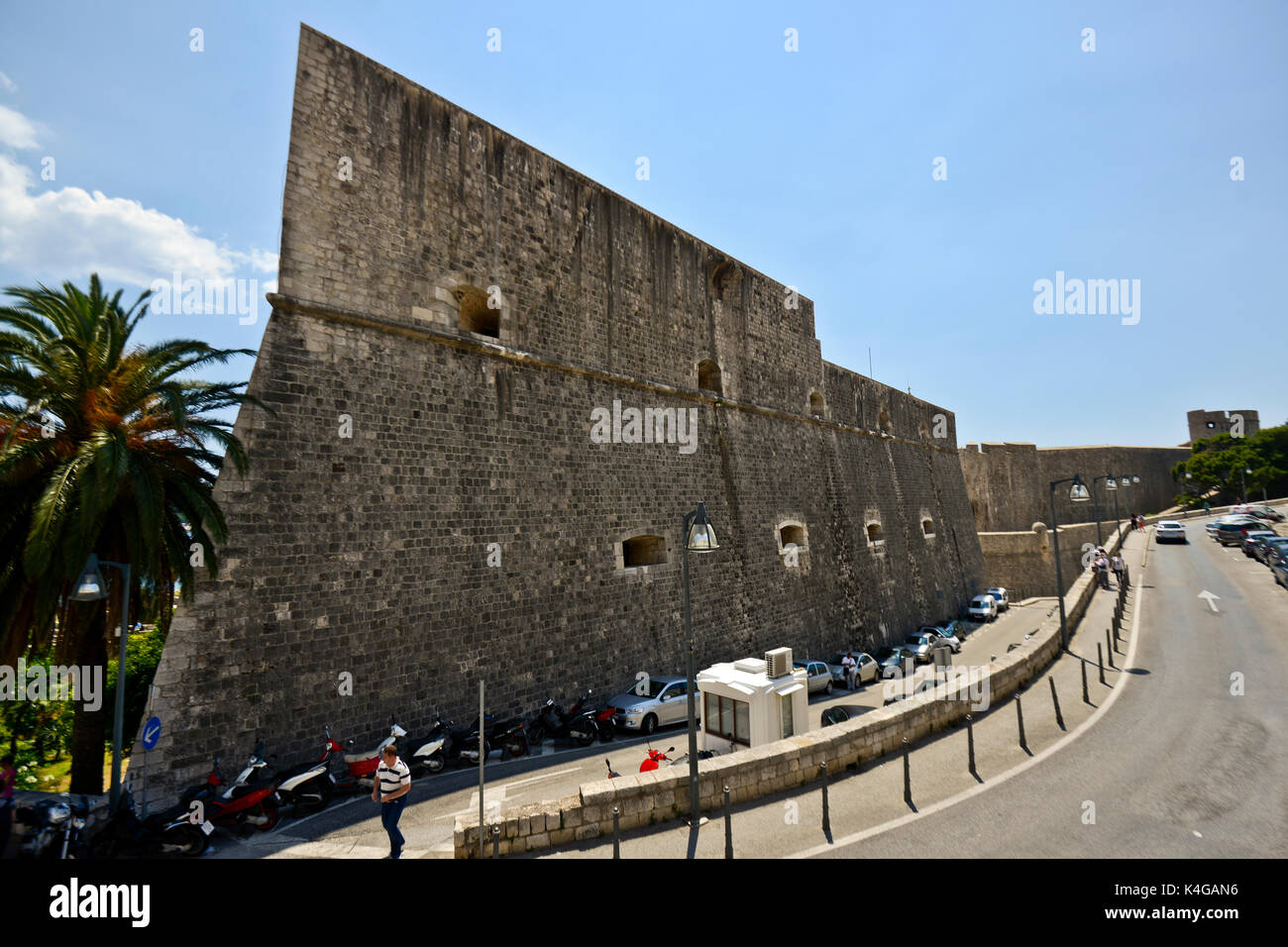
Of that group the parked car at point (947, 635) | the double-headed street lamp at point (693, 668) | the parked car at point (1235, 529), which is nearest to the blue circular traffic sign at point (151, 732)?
the double-headed street lamp at point (693, 668)

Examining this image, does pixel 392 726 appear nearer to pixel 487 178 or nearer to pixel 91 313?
pixel 91 313

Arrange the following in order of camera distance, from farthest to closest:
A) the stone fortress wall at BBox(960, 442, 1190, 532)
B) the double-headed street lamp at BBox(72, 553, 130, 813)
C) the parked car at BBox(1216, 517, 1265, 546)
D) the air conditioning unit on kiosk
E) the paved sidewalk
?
the stone fortress wall at BBox(960, 442, 1190, 532)
the parked car at BBox(1216, 517, 1265, 546)
the air conditioning unit on kiosk
the paved sidewalk
the double-headed street lamp at BBox(72, 553, 130, 813)

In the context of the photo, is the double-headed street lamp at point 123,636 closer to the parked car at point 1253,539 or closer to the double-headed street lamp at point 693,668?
the double-headed street lamp at point 693,668

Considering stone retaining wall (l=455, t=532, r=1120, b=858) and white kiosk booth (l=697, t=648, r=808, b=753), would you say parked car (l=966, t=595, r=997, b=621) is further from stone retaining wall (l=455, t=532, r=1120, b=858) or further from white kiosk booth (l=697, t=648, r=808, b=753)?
white kiosk booth (l=697, t=648, r=808, b=753)

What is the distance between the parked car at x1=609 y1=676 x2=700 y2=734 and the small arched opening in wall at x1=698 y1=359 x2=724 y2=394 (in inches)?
362

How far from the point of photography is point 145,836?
6.25m

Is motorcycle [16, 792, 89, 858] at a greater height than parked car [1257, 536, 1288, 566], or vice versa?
parked car [1257, 536, 1288, 566]

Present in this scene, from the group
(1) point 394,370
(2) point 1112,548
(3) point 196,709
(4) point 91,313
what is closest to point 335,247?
(1) point 394,370

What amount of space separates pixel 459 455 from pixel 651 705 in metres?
6.59

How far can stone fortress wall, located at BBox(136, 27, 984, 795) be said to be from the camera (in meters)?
8.61

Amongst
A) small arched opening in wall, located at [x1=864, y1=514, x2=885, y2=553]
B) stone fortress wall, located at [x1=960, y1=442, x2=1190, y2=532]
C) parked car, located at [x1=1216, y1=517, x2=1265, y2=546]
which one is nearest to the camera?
small arched opening in wall, located at [x1=864, y1=514, x2=885, y2=553]

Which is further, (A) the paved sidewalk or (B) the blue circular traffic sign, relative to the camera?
(B) the blue circular traffic sign

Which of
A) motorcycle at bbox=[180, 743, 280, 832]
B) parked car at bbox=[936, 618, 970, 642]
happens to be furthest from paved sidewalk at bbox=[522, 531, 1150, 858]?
parked car at bbox=[936, 618, 970, 642]

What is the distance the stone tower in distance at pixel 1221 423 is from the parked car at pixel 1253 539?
43.3 meters
